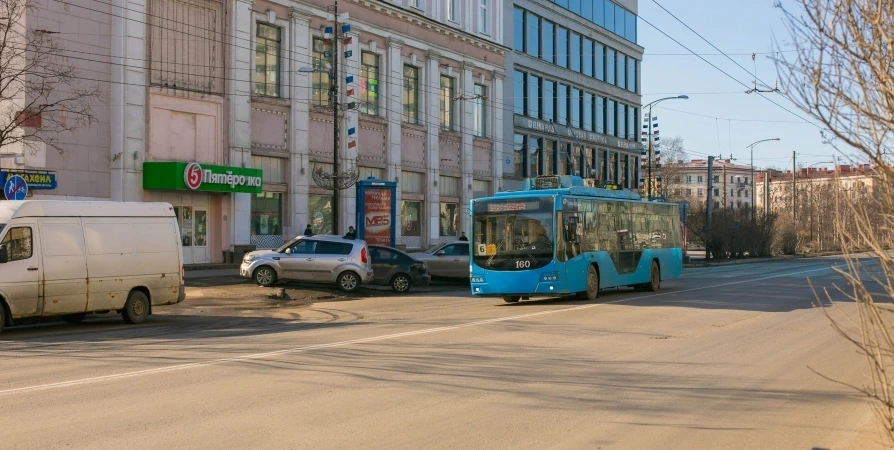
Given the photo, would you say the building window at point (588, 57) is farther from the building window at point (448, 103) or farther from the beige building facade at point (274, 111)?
the building window at point (448, 103)

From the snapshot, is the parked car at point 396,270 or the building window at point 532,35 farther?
the building window at point 532,35

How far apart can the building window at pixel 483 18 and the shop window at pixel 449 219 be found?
33.2 ft

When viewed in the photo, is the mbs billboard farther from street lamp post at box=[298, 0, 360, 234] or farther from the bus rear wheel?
the bus rear wheel

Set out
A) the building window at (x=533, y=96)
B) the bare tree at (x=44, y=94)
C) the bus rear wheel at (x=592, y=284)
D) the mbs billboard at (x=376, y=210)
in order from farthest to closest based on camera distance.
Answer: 1. the building window at (x=533, y=96)
2. the mbs billboard at (x=376, y=210)
3. the bare tree at (x=44, y=94)
4. the bus rear wheel at (x=592, y=284)

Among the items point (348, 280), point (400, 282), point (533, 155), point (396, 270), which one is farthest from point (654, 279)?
point (533, 155)

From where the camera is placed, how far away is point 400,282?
2948 cm

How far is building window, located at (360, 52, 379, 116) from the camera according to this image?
144 ft

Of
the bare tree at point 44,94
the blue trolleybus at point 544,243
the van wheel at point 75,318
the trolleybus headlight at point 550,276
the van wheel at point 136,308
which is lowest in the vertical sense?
the van wheel at point 75,318

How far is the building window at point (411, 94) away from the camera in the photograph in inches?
1858

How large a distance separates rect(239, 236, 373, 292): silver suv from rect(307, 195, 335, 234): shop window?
1312 centimetres

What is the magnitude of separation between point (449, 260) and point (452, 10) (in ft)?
73.5

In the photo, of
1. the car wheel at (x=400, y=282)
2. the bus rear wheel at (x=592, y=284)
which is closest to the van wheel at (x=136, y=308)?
the car wheel at (x=400, y=282)

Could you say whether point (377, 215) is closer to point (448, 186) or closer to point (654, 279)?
point (654, 279)

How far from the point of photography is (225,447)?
7.55 meters
